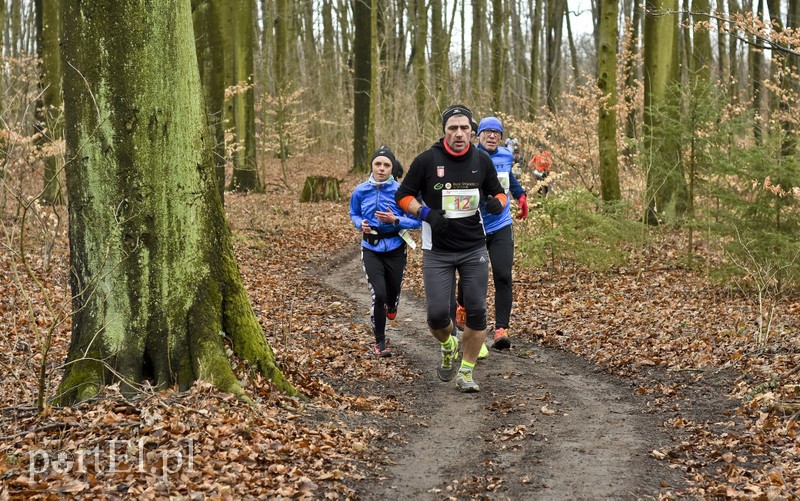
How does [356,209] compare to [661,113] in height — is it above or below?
below

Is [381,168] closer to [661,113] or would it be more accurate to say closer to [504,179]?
[504,179]

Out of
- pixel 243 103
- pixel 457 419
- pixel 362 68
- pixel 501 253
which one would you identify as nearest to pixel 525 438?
pixel 457 419

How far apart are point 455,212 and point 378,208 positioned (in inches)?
63.1

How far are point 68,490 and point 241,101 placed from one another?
66.9 feet

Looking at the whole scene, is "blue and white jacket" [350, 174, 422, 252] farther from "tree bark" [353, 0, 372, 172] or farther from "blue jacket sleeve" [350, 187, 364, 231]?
"tree bark" [353, 0, 372, 172]

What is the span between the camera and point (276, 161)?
3856cm

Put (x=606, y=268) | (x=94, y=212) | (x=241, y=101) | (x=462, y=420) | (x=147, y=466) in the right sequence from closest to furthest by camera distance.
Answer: (x=147, y=466) < (x=94, y=212) < (x=462, y=420) < (x=606, y=268) < (x=241, y=101)

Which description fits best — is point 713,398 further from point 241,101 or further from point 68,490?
point 241,101

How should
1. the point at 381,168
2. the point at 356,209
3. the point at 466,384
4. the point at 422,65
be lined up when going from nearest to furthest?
the point at 466,384 < the point at 381,168 < the point at 356,209 < the point at 422,65

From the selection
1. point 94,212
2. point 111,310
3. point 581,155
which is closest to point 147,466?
point 111,310

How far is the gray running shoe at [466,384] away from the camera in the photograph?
22.6 ft

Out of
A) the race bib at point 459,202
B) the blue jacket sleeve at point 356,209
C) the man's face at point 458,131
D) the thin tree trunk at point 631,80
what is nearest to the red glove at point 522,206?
the blue jacket sleeve at point 356,209

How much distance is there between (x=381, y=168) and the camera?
26.5ft

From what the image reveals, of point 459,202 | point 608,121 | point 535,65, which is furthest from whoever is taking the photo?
point 535,65
